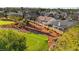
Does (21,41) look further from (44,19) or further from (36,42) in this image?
(44,19)

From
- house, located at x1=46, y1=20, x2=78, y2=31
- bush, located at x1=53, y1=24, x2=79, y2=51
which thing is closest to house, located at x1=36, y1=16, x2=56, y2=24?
house, located at x1=46, y1=20, x2=78, y2=31

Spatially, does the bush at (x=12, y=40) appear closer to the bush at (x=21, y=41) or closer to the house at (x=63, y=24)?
the bush at (x=21, y=41)

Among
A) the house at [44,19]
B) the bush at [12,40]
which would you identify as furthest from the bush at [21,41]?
the house at [44,19]

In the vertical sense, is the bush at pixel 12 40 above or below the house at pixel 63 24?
below

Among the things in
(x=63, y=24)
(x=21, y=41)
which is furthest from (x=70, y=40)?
(x=21, y=41)

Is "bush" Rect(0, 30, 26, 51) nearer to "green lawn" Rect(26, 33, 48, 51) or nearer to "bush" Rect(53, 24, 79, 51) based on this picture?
"green lawn" Rect(26, 33, 48, 51)
